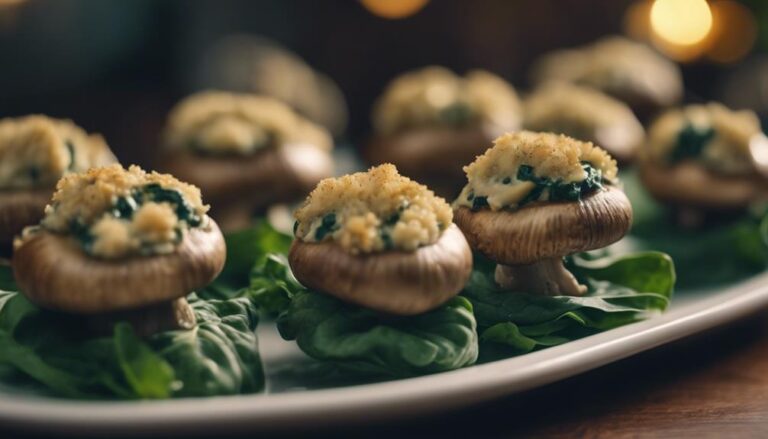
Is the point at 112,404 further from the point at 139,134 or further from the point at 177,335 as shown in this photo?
the point at 139,134

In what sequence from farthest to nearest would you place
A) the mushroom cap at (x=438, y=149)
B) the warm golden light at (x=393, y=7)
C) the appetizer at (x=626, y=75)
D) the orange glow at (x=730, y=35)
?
the orange glow at (x=730, y=35), the warm golden light at (x=393, y=7), the appetizer at (x=626, y=75), the mushroom cap at (x=438, y=149)

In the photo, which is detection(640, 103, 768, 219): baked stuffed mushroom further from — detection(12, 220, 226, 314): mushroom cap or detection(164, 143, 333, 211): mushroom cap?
detection(12, 220, 226, 314): mushroom cap

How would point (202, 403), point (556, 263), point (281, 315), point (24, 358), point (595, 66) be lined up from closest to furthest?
point (202, 403) < point (24, 358) < point (281, 315) < point (556, 263) < point (595, 66)

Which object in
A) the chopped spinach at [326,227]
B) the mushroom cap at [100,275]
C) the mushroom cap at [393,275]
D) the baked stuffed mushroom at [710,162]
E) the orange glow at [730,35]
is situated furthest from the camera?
the orange glow at [730,35]

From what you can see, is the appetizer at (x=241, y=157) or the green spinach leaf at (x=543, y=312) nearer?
the green spinach leaf at (x=543, y=312)

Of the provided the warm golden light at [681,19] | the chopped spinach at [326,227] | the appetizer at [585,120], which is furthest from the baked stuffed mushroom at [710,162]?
the warm golden light at [681,19]

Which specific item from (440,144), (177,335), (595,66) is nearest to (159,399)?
(177,335)

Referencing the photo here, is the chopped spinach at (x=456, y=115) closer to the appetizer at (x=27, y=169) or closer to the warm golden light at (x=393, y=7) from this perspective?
the appetizer at (x=27, y=169)

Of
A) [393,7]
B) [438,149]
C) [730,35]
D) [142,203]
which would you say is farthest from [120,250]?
[730,35]
